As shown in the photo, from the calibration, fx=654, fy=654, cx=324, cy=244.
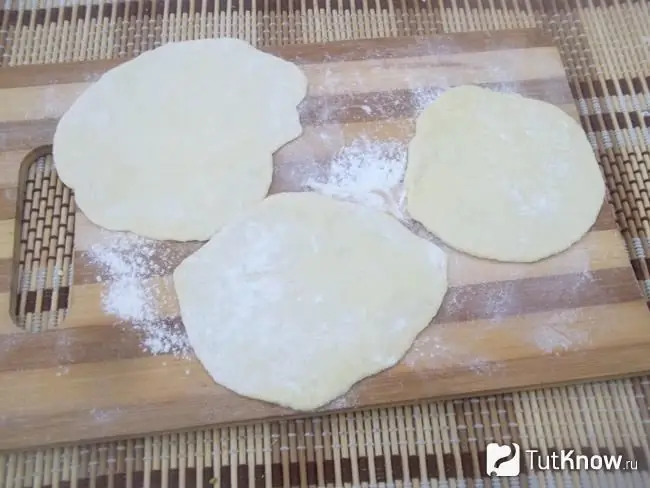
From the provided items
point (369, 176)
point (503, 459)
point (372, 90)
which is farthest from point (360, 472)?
point (372, 90)

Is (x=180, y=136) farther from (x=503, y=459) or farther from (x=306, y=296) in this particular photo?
(x=503, y=459)

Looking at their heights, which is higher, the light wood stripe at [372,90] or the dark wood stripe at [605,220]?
the light wood stripe at [372,90]

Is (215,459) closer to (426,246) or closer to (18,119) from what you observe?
(426,246)

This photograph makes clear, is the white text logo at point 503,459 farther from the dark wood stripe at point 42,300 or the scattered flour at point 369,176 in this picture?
the dark wood stripe at point 42,300

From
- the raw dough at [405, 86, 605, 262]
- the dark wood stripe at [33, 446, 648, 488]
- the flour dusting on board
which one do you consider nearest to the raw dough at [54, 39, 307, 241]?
the flour dusting on board

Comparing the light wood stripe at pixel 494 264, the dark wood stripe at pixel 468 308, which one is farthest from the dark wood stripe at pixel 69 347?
the light wood stripe at pixel 494 264

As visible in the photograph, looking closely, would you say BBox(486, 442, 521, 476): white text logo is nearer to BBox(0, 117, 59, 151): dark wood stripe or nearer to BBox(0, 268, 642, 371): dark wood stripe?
BBox(0, 268, 642, 371): dark wood stripe

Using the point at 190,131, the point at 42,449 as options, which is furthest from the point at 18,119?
the point at 42,449

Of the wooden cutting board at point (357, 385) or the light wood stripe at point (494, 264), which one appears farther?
the light wood stripe at point (494, 264)
